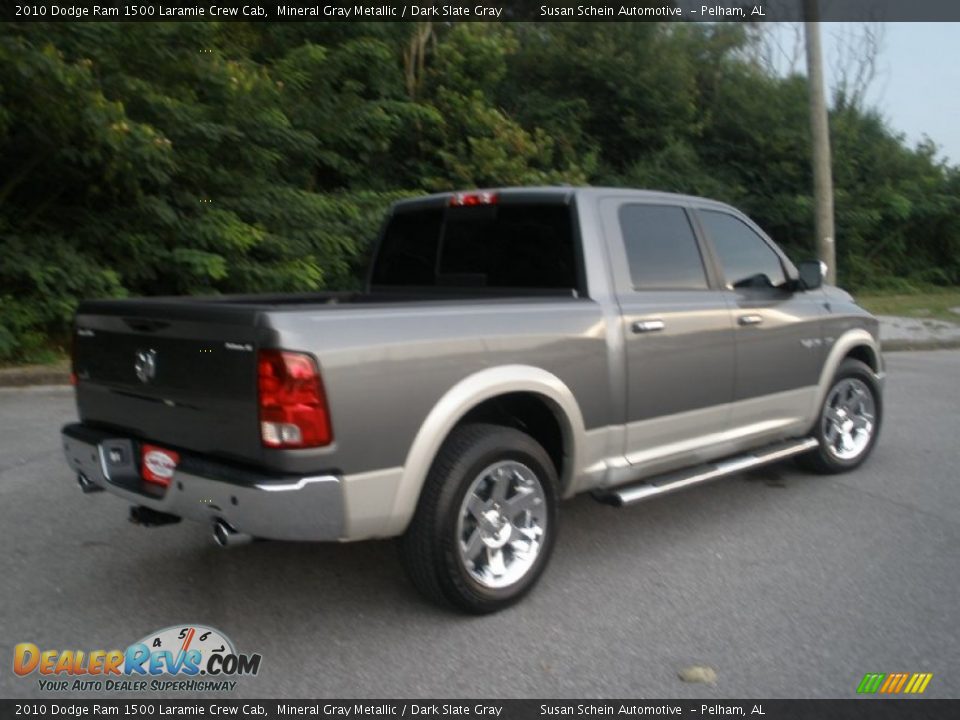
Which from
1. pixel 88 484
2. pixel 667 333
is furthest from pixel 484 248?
pixel 88 484

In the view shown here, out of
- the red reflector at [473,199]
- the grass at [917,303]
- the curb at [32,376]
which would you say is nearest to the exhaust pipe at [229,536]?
the red reflector at [473,199]

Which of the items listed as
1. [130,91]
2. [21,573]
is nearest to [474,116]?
[130,91]

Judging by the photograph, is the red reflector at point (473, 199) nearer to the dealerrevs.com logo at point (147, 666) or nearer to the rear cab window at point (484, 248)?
the rear cab window at point (484, 248)

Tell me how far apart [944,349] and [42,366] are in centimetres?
1284

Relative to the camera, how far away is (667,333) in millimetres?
4582

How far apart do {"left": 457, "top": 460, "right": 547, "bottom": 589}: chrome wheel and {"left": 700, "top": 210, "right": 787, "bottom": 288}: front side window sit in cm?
198

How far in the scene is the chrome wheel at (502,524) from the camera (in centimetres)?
383

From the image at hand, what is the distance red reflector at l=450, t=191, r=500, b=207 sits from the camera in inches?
184

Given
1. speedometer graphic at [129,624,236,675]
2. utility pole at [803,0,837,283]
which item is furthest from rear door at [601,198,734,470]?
utility pole at [803,0,837,283]

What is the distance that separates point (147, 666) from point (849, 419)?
4760 mm

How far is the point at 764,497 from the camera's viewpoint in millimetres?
5641

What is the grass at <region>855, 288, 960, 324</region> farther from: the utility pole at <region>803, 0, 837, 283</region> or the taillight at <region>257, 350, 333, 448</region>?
the taillight at <region>257, 350, 333, 448</region>

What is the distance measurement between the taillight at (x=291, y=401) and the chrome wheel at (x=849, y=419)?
12.8 ft

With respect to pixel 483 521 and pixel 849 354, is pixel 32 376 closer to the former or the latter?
pixel 483 521
